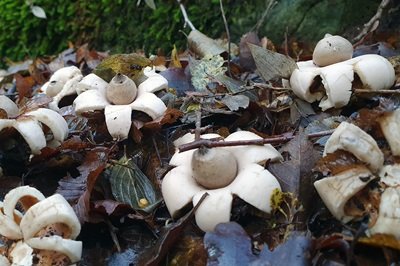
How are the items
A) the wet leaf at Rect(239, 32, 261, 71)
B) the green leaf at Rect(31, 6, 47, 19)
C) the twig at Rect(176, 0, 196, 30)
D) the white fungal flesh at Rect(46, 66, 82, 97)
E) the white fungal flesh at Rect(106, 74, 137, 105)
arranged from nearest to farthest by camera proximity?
the white fungal flesh at Rect(106, 74, 137, 105) → the white fungal flesh at Rect(46, 66, 82, 97) → the wet leaf at Rect(239, 32, 261, 71) → the twig at Rect(176, 0, 196, 30) → the green leaf at Rect(31, 6, 47, 19)


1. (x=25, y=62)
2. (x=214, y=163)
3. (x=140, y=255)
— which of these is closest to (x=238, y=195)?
(x=214, y=163)

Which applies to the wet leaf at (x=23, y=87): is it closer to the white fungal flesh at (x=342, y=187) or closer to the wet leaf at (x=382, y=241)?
the white fungal flesh at (x=342, y=187)

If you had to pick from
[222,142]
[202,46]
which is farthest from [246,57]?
[222,142]

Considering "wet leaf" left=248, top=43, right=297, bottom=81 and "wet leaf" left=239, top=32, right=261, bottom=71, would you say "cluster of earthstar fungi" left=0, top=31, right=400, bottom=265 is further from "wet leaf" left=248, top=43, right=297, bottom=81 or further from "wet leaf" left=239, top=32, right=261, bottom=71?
"wet leaf" left=239, top=32, right=261, bottom=71

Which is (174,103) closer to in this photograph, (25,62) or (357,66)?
(357,66)

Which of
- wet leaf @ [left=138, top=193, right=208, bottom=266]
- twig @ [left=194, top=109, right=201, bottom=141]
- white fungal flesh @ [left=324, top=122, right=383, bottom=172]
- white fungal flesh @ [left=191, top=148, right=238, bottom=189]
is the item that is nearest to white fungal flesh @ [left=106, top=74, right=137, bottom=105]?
twig @ [left=194, top=109, right=201, bottom=141]

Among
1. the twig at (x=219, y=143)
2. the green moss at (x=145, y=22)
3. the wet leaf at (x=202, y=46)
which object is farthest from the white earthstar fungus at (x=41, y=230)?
the green moss at (x=145, y=22)

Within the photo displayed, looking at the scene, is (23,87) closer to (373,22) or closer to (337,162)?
(373,22)
